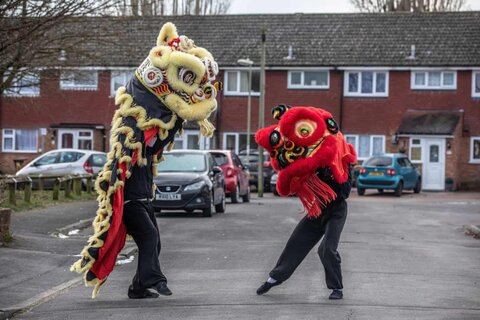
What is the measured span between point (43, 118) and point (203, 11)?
771 inches

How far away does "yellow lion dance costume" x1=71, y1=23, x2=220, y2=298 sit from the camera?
33.9ft

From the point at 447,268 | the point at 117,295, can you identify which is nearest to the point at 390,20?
the point at 447,268

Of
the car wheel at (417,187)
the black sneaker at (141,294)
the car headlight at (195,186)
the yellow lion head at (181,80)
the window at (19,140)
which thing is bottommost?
the car wheel at (417,187)

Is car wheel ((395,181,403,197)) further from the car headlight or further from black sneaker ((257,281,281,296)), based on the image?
black sneaker ((257,281,281,296))

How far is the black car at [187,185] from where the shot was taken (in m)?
22.4

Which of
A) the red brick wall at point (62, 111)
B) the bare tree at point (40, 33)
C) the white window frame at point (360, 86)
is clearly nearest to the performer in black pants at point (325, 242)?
the bare tree at point (40, 33)

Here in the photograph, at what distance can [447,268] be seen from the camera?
44.7 feet

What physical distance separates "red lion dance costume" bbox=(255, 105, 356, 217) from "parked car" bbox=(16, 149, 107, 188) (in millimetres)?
25216

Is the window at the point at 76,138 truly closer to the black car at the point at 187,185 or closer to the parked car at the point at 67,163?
the parked car at the point at 67,163

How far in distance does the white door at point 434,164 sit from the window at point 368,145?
8.57 feet

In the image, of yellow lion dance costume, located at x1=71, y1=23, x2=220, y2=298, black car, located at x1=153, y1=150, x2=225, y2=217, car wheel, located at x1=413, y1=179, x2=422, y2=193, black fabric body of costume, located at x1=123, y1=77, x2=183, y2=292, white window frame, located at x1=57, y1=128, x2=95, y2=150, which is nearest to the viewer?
yellow lion dance costume, located at x1=71, y1=23, x2=220, y2=298

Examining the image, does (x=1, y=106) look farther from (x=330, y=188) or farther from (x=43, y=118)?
(x=330, y=188)

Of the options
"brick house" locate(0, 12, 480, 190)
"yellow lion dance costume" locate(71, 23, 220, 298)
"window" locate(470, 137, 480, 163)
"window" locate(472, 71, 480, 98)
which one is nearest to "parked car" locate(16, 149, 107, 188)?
"brick house" locate(0, 12, 480, 190)

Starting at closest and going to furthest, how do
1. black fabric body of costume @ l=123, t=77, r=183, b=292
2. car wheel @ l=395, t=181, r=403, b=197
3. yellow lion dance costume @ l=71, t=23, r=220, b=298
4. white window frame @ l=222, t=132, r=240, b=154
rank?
yellow lion dance costume @ l=71, t=23, r=220, b=298
black fabric body of costume @ l=123, t=77, r=183, b=292
car wheel @ l=395, t=181, r=403, b=197
white window frame @ l=222, t=132, r=240, b=154
